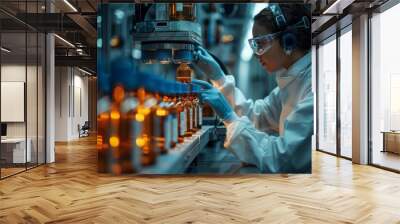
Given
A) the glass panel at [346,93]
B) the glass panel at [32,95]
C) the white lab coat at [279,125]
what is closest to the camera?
the white lab coat at [279,125]

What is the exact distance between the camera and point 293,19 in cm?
655

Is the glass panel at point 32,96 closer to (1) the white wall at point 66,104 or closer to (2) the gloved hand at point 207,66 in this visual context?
(2) the gloved hand at point 207,66

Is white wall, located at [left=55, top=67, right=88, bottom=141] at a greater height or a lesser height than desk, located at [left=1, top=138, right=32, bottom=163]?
greater

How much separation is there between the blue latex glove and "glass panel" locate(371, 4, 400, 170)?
3249 millimetres

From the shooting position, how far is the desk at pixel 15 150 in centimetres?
702

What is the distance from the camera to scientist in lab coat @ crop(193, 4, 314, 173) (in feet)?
21.3

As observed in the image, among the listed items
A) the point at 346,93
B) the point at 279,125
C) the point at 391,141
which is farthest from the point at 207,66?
A: the point at 346,93

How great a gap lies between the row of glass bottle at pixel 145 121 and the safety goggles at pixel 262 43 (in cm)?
118

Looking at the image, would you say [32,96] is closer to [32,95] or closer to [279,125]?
[32,95]

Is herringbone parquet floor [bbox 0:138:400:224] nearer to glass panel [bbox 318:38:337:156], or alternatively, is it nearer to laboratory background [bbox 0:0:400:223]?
laboratory background [bbox 0:0:400:223]

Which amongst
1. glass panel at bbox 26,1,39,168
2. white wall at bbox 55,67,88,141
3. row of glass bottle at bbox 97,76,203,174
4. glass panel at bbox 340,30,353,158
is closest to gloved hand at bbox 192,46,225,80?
row of glass bottle at bbox 97,76,203,174

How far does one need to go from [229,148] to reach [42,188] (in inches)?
116

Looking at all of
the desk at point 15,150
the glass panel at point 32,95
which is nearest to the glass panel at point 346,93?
the glass panel at point 32,95

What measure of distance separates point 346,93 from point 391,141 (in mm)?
2168
